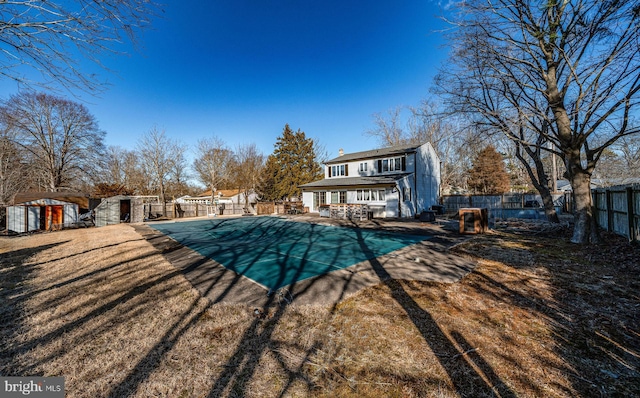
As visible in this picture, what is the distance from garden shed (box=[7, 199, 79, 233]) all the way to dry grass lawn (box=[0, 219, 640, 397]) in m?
15.4

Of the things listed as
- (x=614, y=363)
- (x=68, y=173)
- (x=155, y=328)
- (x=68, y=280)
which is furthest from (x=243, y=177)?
(x=614, y=363)

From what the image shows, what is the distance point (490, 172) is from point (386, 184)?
68.8 ft

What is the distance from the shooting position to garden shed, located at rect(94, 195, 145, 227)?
1781cm

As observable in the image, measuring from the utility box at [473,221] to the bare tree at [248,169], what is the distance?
1168 inches

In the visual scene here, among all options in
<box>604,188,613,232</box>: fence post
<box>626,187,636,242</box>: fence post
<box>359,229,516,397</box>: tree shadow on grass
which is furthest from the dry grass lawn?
<box>604,188,613,232</box>: fence post

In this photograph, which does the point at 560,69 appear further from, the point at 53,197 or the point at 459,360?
the point at 53,197

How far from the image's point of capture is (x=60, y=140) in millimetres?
23156

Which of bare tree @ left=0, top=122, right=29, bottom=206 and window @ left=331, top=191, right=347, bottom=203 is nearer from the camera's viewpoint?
bare tree @ left=0, top=122, right=29, bottom=206

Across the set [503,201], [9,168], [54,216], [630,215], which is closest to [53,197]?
[54,216]

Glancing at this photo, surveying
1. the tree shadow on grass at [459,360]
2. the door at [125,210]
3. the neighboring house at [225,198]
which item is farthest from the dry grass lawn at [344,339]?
the neighboring house at [225,198]

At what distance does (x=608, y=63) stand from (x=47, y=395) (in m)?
13.6

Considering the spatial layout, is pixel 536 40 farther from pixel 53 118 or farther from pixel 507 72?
pixel 53 118

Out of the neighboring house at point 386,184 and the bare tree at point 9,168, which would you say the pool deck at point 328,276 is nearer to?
the neighboring house at point 386,184

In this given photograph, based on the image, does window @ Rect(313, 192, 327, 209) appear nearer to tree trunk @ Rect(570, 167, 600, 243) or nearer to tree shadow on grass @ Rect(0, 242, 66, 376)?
tree trunk @ Rect(570, 167, 600, 243)
